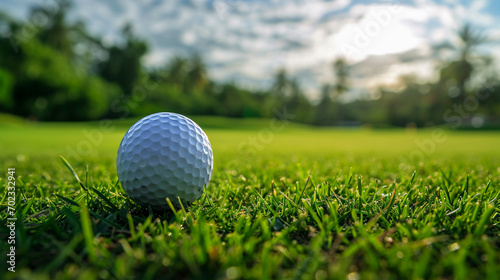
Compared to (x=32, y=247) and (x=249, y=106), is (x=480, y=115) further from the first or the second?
(x=32, y=247)

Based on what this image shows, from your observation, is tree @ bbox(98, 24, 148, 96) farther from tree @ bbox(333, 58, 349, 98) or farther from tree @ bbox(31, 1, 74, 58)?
tree @ bbox(333, 58, 349, 98)

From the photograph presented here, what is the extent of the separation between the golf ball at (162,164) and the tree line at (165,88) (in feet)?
103

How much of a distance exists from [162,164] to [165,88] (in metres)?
43.6

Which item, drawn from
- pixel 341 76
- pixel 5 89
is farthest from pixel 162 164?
pixel 341 76

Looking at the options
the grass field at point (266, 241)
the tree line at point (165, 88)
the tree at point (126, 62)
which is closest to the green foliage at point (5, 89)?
the tree line at point (165, 88)

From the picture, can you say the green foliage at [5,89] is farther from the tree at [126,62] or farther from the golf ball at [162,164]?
the golf ball at [162,164]

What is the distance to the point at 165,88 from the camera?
42.8 metres

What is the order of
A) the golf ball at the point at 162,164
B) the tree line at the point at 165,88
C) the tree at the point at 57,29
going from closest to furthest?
the golf ball at the point at 162,164, the tree line at the point at 165,88, the tree at the point at 57,29

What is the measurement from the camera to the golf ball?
1.58 m

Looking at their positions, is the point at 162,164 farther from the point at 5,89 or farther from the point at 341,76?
the point at 341,76

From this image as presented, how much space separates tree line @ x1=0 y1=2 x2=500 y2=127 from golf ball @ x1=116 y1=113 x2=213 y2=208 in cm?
3147

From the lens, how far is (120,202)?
5.50 ft

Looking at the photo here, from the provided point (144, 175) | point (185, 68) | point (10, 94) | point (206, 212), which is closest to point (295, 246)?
point (206, 212)

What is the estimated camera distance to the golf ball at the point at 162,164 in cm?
A: 158
